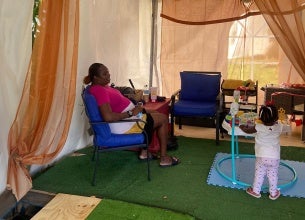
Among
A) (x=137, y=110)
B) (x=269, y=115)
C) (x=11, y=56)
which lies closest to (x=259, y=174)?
(x=269, y=115)

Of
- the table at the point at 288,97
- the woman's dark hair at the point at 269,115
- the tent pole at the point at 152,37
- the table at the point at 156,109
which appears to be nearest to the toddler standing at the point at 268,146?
the woman's dark hair at the point at 269,115

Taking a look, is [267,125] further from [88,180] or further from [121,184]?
[88,180]

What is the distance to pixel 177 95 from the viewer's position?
4461mm

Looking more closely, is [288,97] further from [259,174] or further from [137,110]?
[137,110]

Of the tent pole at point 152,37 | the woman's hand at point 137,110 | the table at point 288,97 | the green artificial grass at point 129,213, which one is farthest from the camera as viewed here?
the tent pole at point 152,37

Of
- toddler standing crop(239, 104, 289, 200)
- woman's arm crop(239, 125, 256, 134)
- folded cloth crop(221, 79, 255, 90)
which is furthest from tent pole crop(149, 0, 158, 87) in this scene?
toddler standing crop(239, 104, 289, 200)

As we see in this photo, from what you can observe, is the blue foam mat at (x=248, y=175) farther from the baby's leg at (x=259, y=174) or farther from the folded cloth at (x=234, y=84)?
the folded cloth at (x=234, y=84)

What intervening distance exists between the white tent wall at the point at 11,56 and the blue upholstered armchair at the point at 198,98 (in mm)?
2019

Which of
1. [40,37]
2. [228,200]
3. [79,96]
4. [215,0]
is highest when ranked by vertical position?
[215,0]

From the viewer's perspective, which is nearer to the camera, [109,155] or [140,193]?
[140,193]

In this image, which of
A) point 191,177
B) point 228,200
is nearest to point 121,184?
point 191,177

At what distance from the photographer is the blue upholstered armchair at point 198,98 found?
389 centimetres

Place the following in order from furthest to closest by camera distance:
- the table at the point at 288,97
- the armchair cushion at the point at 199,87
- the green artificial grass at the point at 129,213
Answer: the armchair cushion at the point at 199,87, the table at the point at 288,97, the green artificial grass at the point at 129,213

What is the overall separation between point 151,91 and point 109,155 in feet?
3.31
